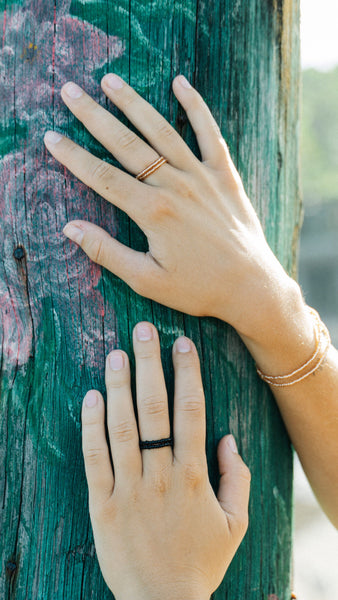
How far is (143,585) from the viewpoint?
117cm

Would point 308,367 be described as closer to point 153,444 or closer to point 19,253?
point 153,444

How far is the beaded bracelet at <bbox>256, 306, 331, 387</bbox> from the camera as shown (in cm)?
139

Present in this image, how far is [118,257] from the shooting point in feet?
4.17

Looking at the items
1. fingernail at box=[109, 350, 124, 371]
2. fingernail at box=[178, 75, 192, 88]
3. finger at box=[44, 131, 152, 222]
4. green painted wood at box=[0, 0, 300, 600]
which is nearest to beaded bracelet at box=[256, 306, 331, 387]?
green painted wood at box=[0, 0, 300, 600]

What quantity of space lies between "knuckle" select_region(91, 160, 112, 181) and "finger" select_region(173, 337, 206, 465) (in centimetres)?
46

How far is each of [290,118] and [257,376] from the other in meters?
0.88

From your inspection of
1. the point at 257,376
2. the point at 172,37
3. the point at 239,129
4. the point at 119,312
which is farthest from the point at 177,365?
the point at 172,37

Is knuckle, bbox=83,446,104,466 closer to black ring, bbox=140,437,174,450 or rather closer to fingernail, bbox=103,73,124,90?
black ring, bbox=140,437,174,450

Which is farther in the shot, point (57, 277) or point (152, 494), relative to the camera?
point (57, 277)

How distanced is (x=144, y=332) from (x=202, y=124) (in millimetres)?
563

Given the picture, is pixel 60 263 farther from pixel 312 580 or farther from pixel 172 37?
pixel 312 580

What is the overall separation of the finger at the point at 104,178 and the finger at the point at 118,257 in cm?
8

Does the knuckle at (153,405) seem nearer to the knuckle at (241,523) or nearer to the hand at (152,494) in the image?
the hand at (152,494)

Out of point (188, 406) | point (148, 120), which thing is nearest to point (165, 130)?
point (148, 120)
